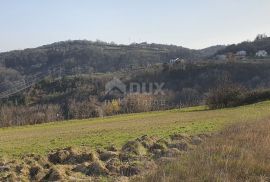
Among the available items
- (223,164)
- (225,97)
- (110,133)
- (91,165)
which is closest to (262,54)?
(225,97)

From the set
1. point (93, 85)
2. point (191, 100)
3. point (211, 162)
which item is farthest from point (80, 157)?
point (93, 85)

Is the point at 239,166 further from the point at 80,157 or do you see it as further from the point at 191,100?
the point at 191,100

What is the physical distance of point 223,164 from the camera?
1266 cm

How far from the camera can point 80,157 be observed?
16.7 metres

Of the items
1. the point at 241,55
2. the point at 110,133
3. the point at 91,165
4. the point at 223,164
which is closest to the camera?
the point at 223,164

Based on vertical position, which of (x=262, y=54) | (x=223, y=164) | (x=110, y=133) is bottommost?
(x=110, y=133)

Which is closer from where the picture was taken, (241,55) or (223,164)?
(223,164)

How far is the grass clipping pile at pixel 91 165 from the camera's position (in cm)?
1331

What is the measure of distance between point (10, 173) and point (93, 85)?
14529 cm

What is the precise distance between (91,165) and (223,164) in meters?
3.80

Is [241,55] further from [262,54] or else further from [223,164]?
[223,164]

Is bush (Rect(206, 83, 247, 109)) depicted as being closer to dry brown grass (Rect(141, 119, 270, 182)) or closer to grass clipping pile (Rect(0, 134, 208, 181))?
grass clipping pile (Rect(0, 134, 208, 181))
